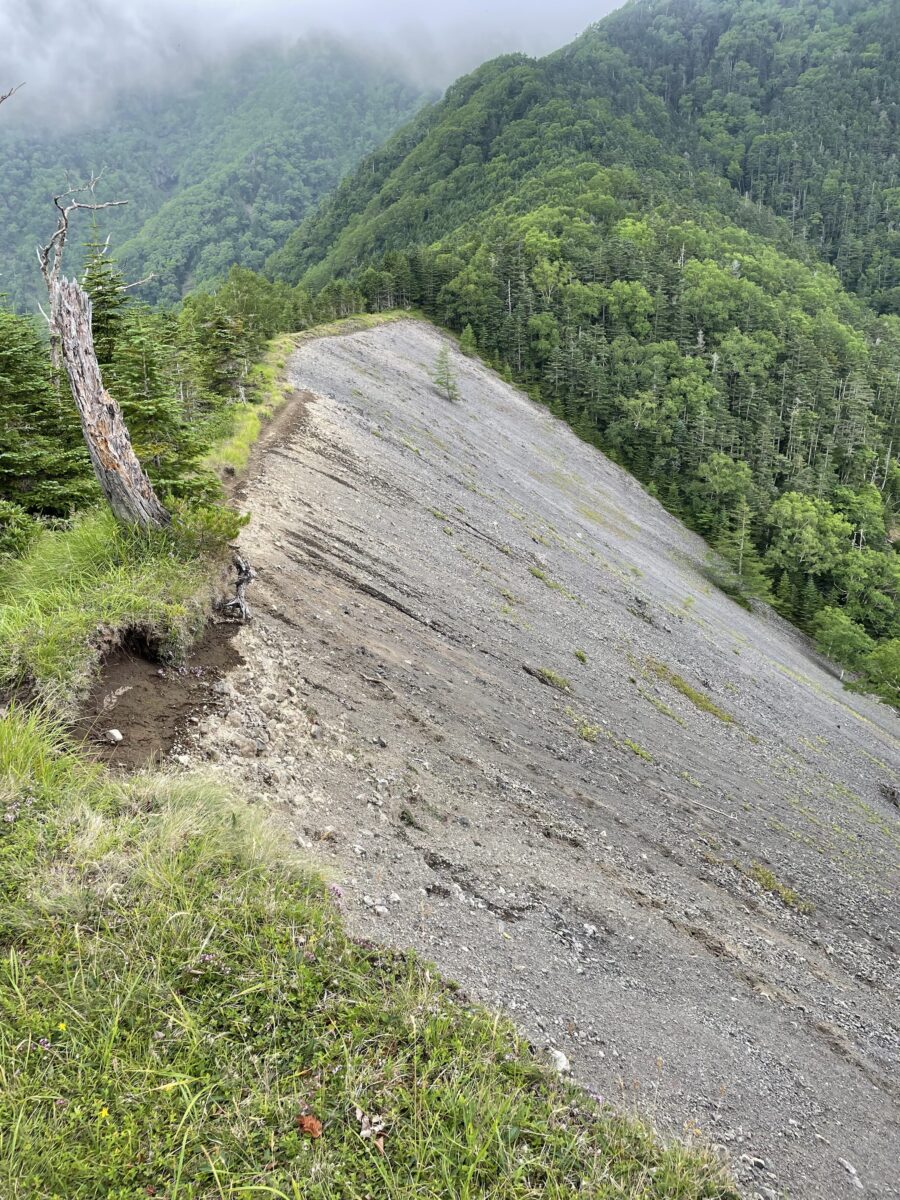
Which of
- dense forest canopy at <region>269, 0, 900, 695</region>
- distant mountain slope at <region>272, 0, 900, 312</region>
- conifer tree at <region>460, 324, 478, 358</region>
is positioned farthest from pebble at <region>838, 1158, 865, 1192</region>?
distant mountain slope at <region>272, 0, 900, 312</region>

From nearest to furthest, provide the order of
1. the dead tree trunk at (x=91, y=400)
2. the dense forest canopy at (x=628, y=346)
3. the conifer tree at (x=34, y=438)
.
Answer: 1. the dead tree trunk at (x=91, y=400)
2. the conifer tree at (x=34, y=438)
3. the dense forest canopy at (x=628, y=346)

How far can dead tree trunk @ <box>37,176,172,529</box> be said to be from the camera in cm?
802

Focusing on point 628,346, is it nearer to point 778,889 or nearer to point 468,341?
point 468,341

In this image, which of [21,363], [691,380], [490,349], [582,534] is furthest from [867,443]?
[21,363]

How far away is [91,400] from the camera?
27.0 feet

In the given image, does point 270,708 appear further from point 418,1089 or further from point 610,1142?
point 610,1142

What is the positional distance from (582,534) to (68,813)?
99.9 ft

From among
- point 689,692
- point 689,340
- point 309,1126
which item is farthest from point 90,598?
point 689,340

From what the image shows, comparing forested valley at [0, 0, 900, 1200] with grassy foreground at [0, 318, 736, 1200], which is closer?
grassy foreground at [0, 318, 736, 1200]

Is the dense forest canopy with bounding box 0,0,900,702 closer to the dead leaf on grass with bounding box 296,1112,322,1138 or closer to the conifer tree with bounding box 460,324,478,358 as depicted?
the conifer tree with bounding box 460,324,478,358

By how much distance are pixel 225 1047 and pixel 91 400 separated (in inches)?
300

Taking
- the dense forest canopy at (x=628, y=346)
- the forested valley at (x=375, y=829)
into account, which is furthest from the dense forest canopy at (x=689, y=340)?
the forested valley at (x=375, y=829)

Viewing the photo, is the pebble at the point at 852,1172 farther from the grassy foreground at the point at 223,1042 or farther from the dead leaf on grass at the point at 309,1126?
the dead leaf on grass at the point at 309,1126

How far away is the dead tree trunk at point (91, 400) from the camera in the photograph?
802 centimetres
